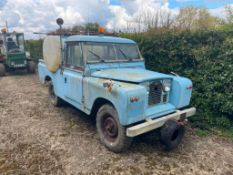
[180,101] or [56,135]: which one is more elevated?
[180,101]

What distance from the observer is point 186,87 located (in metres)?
3.88

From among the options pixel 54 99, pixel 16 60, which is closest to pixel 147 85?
pixel 54 99

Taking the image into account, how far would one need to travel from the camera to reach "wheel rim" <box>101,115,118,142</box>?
3.59 metres

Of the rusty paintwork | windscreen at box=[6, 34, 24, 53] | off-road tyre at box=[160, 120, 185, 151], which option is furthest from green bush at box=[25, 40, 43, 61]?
off-road tyre at box=[160, 120, 185, 151]

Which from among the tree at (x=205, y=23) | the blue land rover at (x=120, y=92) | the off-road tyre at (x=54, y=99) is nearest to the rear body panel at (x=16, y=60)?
the off-road tyre at (x=54, y=99)

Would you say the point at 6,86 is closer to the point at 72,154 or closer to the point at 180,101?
the point at 72,154

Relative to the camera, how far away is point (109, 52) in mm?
4562

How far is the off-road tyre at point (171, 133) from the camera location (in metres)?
3.36

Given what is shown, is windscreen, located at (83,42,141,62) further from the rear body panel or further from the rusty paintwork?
the rear body panel

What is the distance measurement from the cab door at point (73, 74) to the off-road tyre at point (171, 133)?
1.88 meters

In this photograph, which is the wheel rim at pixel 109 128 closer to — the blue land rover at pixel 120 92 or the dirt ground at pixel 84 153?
Result: the blue land rover at pixel 120 92

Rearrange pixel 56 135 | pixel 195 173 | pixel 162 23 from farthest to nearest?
1. pixel 162 23
2. pixel 56 135
3. pixel 195 173

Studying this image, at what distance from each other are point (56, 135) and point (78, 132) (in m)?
0.48

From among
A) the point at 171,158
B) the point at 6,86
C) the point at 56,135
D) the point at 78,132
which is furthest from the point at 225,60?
the point at 6,86
